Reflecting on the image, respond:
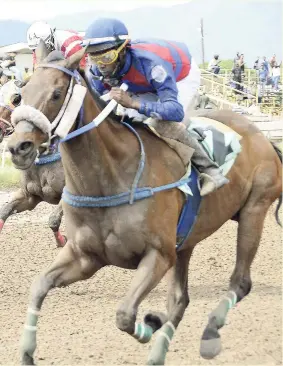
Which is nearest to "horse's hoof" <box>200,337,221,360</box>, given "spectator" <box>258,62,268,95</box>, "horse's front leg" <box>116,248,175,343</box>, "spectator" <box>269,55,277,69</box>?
"horse's front leg" <box>116,248,175,343</box>

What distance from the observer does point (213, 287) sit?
7.83 m

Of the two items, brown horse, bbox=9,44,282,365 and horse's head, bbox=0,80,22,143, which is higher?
brown horse, bbox=9,44,282,365

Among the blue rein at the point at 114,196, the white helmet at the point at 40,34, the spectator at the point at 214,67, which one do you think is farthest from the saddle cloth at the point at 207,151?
the spectator at the point at 214,67

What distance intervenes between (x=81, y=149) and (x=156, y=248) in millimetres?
786

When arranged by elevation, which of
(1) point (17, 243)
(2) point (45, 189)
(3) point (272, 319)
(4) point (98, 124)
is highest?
(4) point (98, 124)

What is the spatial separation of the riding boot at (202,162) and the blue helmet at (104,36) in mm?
720

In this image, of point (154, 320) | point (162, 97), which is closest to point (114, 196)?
point (162, 97)

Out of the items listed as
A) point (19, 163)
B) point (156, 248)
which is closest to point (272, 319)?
point (156, 248)

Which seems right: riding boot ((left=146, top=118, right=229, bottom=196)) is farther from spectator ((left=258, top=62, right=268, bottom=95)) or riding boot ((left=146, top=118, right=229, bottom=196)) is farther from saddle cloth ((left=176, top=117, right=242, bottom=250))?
spectator ((left=258, top=62, right=268, bottom=95))

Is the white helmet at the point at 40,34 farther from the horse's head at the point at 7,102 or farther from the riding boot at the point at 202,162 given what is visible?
the riding boot at the point at 202,162

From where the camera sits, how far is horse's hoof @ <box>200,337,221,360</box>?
5.29 m

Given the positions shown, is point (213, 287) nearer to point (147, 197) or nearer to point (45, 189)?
point (45, 189)

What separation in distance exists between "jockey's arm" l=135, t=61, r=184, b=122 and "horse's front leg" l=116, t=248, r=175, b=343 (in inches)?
34.5

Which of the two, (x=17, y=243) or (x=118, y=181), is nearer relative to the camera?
(x=118, y=181)
